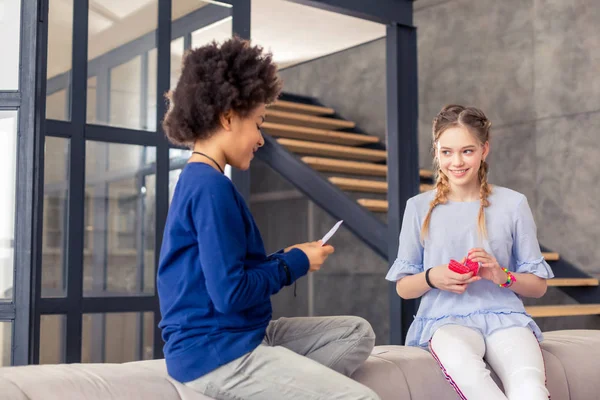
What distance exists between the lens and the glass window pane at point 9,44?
2914mm

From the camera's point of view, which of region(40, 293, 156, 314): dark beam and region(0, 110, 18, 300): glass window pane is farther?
region(40, 293, 156, 314): dark beam

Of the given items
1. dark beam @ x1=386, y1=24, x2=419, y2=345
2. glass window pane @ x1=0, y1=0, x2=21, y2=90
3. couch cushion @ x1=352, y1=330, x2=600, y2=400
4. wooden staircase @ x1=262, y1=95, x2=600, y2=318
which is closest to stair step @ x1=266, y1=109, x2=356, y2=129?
wooden staircase @ x1=262, y1=95, x2=600, y2=318

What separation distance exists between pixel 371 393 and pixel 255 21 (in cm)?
411

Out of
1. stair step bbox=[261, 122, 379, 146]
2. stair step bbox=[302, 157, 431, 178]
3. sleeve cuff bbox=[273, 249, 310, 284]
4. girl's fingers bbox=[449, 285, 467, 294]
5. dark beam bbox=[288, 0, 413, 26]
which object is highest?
dark beam bbox=[288, 0, 413, 26]

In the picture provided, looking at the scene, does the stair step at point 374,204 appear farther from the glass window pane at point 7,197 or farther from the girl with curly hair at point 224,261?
the girl with curly hair at point 224,261

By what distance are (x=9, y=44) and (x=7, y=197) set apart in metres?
0.57

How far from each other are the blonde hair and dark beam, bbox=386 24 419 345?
1.40 m

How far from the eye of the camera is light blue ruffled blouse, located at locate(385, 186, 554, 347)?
217 centimetres

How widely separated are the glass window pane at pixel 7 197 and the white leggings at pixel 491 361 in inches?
64.3

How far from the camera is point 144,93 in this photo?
3385 mm

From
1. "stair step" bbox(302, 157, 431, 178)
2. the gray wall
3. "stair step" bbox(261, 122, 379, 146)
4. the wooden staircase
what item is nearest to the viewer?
the wooden staircase

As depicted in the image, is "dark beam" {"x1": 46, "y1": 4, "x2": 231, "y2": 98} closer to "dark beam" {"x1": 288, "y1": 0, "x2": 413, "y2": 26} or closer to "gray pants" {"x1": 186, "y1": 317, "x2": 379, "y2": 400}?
"dark beam" {"x1": 288, "y1": 0, "x2": 413, "y2": 26}

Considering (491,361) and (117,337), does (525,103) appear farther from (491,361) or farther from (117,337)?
(491,361)

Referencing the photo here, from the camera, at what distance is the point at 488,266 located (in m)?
2.06
